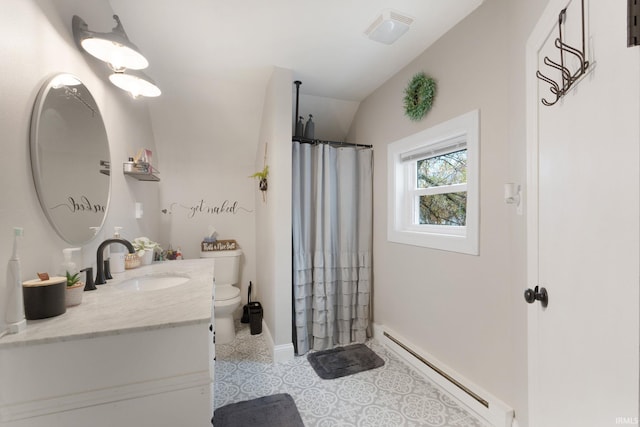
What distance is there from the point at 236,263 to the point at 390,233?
162 centimetres

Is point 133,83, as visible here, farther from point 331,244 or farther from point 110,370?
point 331,244

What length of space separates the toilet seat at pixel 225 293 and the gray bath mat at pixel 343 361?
0.87 m

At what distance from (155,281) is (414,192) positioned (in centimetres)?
202

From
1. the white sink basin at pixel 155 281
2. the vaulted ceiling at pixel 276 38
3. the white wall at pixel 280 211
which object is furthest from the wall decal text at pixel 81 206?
the white wall at pixel 280 211

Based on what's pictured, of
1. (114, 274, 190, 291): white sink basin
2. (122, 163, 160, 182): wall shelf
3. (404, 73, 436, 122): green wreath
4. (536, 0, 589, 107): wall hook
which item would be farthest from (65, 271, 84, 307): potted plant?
(404, 73, 436, 122): green wreath

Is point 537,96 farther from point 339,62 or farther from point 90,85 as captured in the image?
point 90,85

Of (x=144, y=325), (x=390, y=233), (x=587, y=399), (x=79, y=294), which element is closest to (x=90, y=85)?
(x=79, y=294)

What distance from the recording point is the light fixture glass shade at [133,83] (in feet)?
4.78


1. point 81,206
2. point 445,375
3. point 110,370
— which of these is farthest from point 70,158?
point 445,375

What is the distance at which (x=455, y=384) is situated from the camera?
165 centimetres

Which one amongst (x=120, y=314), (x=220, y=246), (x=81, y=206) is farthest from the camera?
(x=220, y=246)

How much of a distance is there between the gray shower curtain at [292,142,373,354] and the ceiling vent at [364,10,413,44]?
3.06 feet

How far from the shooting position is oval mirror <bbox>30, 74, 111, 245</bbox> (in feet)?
3.40

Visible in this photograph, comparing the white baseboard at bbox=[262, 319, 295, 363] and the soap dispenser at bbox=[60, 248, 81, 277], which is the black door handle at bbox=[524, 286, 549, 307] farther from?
the soap dispenser at bbox=[60, 248, 81, 277]
